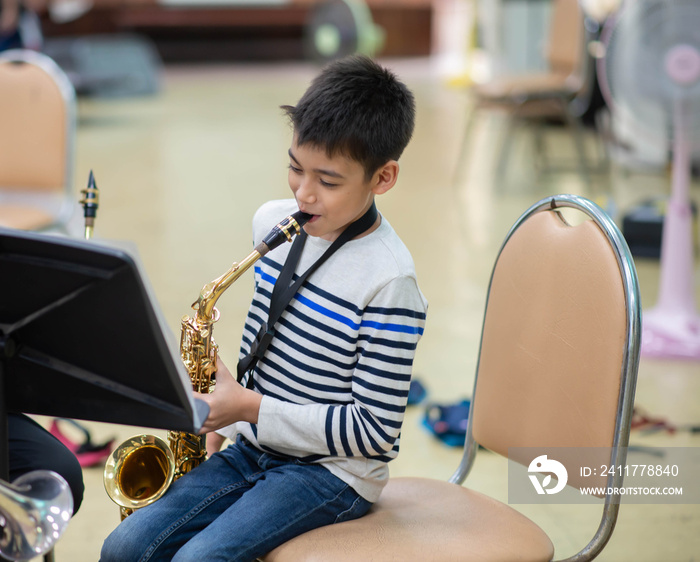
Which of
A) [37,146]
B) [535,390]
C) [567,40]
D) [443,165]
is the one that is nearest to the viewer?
[535,390]

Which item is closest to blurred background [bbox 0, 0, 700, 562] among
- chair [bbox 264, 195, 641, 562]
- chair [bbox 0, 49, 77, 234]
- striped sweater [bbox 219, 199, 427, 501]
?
chair [bbox 0, 49, 77, 234]

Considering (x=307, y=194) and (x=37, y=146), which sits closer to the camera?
(x=307, y=194)

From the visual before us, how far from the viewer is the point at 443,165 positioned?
21.2ft

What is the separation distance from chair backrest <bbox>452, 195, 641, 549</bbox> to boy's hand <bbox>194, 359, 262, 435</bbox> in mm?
431

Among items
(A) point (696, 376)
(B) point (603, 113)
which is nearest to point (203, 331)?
(A) point (696, 376)

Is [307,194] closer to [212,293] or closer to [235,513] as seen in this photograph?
[212,293]

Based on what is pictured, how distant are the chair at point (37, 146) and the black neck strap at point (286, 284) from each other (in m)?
1.62

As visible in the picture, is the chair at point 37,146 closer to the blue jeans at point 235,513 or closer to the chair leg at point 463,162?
the blue jeans at point 235,513

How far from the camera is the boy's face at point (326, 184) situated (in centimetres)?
137

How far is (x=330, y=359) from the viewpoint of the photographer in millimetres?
1403

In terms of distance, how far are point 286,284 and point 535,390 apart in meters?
0.45

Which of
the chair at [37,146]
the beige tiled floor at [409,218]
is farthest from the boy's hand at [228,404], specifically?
the chair at [37,146]

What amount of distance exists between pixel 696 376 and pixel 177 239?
2.67m

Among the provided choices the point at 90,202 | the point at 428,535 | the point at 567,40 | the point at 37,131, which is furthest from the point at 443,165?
the point at 428,535
